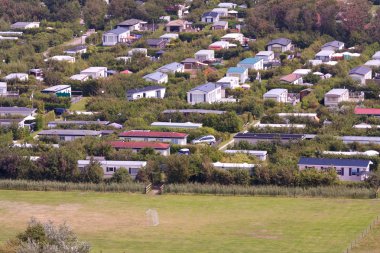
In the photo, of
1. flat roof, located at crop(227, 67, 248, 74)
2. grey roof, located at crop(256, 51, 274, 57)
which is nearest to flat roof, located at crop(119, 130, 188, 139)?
flat roof, located at crop(227, 67, 248, 74)

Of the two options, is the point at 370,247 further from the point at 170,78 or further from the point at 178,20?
the point at 178,20

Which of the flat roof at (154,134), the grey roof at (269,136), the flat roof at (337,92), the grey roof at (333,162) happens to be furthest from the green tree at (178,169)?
the flat roof at (337,92)

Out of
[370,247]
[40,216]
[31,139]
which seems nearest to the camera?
[370,247]

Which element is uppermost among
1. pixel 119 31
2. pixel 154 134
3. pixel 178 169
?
pixel 119 31

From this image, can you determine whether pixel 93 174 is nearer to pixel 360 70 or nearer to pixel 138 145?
pixel 138 145

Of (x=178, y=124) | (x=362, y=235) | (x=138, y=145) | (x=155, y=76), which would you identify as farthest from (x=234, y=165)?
(x=155, y=76)

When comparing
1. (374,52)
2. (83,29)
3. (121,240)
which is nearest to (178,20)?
(83,29)

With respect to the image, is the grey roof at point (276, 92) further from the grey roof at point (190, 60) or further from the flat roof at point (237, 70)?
the grey roof at point (190, 60)
